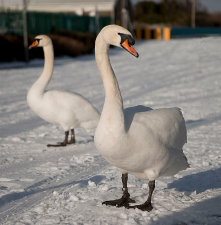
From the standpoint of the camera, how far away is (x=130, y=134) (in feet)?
10.3

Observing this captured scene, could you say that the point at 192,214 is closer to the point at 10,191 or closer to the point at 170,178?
the point at 170,178

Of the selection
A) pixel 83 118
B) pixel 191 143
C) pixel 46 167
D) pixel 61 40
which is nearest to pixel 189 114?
pixel 191 143

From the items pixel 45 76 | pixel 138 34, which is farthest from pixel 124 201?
pixel 138 34

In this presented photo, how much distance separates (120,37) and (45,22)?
22.6 m

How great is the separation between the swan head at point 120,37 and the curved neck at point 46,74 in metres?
2.69

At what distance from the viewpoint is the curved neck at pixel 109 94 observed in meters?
3.13

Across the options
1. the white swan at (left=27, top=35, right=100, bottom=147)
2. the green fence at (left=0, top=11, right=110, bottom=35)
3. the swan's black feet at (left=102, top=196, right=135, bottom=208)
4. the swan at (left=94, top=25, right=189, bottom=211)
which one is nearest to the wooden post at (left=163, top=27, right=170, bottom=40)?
the green fence at (left=0, top=11, right=110, bottom=35)

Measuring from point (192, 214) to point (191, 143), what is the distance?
230cm

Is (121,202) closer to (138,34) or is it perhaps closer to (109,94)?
(109,94)

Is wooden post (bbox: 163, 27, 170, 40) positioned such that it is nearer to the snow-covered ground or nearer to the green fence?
the green fence

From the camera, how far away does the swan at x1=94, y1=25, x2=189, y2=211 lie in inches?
123

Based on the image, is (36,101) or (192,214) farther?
(36,101)

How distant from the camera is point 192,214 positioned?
3.31 m

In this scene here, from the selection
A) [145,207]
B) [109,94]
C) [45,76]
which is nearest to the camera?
[109,94]
